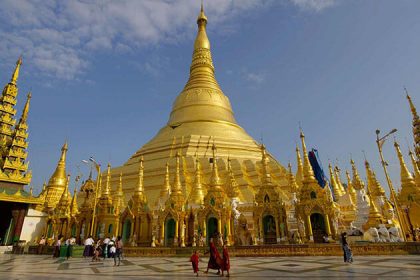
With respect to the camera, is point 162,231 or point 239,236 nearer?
point 239,236

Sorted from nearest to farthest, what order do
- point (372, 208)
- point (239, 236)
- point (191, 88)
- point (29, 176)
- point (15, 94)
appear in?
1. point (372, 208)
2. point (239, 236)
3. point (29, 176)
4. point (15, 94)
5. point (191, 88)

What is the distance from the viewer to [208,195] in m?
19.0

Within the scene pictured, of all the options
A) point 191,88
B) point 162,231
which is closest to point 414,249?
point 162,231

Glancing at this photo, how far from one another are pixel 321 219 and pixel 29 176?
82.3 feet

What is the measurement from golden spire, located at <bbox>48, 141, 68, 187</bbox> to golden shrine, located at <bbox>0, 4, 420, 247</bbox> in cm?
11

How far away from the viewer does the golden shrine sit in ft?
55.9

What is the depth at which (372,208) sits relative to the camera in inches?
657

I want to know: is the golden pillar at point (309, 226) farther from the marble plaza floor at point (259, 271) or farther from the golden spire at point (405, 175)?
the golden spire at point (405, 175)

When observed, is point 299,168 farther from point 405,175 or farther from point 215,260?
point 215,260

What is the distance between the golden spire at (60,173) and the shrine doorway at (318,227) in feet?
94.4

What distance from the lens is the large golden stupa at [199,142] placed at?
27.7 meters

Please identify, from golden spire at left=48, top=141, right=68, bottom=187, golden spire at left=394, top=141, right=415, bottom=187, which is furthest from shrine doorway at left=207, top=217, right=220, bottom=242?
golden spire at left=48, top=141, right=68, bottom=187

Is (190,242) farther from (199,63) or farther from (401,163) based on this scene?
(199,63)

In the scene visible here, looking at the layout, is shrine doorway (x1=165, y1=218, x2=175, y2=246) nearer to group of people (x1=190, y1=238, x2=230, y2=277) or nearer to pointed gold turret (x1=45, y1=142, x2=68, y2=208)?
group of people (x1=190, y1=238, x2=230, y2=277)
